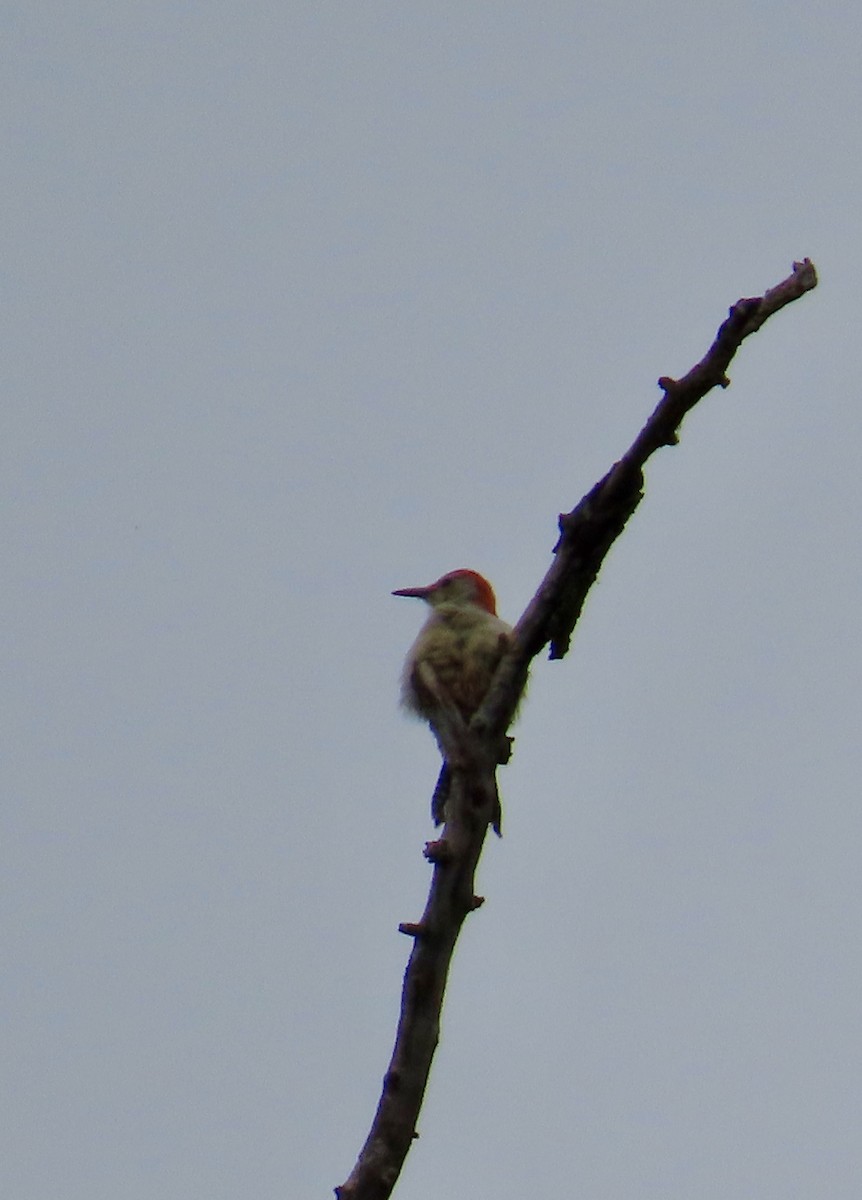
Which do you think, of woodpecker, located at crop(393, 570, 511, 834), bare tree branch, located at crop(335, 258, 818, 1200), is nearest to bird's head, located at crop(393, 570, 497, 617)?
woodpecker, located at crop(393, 570, 511, 834)

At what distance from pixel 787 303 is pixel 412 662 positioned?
3.06 metres

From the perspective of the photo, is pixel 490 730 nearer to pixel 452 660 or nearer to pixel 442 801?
pixel 442 801

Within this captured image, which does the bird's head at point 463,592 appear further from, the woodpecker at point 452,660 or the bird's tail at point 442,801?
the bird's tail at point 442,801

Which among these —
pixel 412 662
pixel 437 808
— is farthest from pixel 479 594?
pixel 437 808

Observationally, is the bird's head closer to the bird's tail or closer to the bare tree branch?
the bird's tail

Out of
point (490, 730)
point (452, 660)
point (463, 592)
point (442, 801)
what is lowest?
point (490, 730)

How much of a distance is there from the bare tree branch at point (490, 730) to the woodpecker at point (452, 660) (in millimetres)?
1450

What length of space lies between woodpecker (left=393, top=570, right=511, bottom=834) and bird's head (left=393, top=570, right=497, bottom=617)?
0.10 ft

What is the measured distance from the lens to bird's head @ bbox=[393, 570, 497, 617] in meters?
8.22

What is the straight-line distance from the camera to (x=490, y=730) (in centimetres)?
455

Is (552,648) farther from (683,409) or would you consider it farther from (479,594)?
(479,594)

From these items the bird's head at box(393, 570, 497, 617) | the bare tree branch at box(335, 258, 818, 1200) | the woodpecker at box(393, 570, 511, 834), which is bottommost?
the bare tree branch at box(335, 258, 818, 1200)

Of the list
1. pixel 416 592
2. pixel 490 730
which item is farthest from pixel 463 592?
pixel 490 730

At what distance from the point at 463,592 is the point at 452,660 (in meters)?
1.30
